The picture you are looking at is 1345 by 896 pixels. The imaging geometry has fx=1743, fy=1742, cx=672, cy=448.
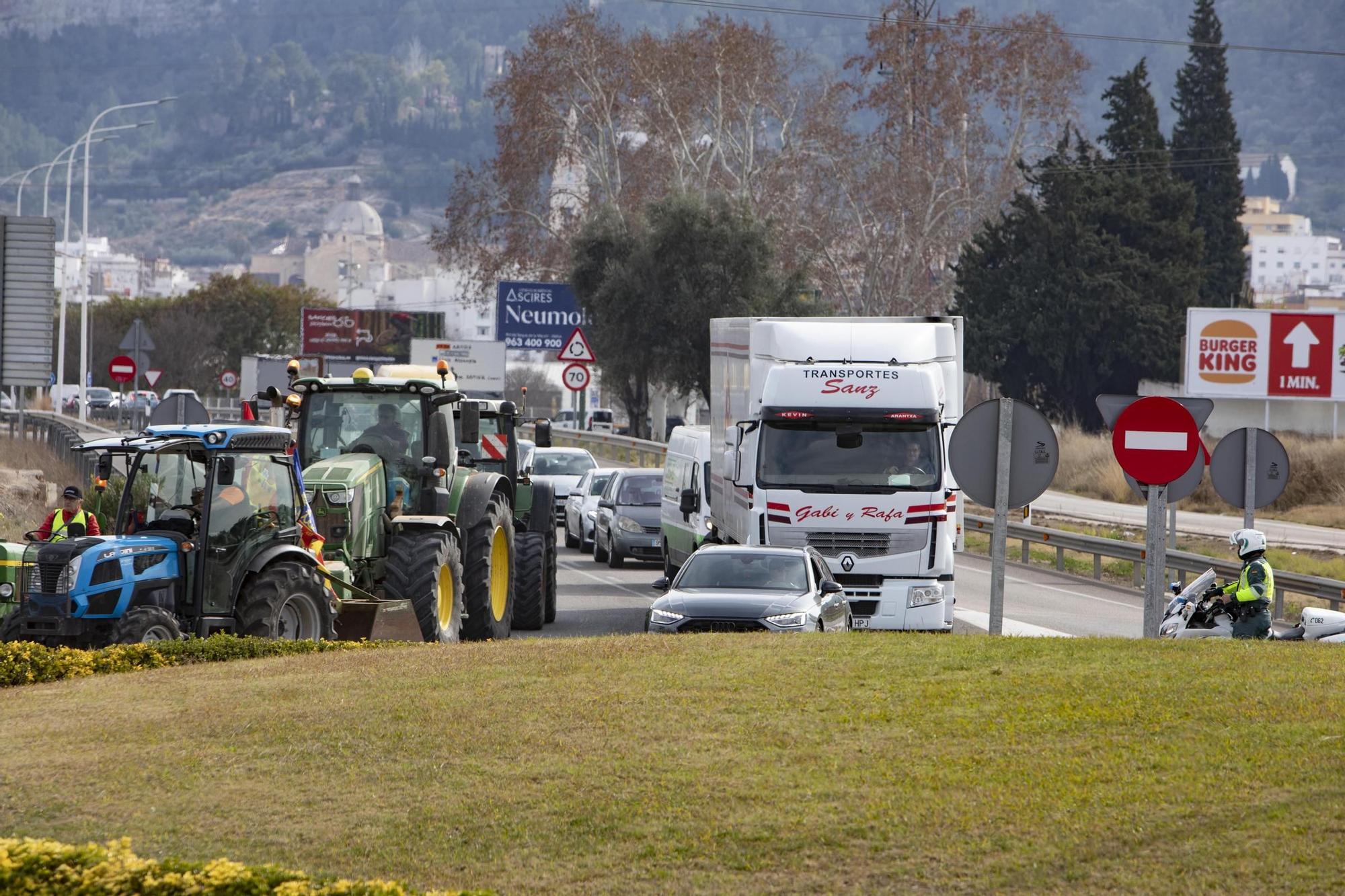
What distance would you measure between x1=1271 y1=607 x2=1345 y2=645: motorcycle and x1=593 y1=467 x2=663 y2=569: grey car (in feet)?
45.2

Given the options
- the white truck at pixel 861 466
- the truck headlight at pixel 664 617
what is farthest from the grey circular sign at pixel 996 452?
the white truck at pixel 861 466

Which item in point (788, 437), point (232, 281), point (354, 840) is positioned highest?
point (232, 281)

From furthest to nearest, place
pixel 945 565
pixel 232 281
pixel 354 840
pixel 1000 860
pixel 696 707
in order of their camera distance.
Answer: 1. pixel 232 281
2. pixel 945 565
3. pixel 696 707
4. pixel 354 840
5. pixel 1000 860

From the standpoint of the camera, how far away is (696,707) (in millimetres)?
9414

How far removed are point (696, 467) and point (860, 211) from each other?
48599 millimetres

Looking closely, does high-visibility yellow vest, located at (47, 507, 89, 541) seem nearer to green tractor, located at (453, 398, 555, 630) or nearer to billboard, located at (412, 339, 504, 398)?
green tractor, located at (453, 398, 555, 630)

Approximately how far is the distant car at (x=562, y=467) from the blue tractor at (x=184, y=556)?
21.2m

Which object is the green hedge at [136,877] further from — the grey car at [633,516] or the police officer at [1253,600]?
the grey car at [633,516]

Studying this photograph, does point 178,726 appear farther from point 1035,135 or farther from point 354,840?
point 1035,135

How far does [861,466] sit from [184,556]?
7521mm

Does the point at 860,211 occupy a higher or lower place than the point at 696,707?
higher

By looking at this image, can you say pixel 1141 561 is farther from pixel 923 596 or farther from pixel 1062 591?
pixel 923 596

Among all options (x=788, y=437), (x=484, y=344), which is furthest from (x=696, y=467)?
(x=484, y=344)

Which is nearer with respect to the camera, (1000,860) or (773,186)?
(1000,860)
